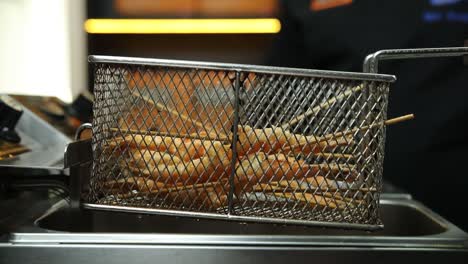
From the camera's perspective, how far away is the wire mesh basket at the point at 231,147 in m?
0.90

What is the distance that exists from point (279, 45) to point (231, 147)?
1.95 metres

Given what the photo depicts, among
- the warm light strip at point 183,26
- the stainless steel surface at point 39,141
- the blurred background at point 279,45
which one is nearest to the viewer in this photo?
the stainless steel surface at point 39,141

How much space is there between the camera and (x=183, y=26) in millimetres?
2949

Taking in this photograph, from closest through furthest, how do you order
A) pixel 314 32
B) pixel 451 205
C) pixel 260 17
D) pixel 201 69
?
pixel 201 69
pixel 451 205
pixel 314 32
pixel 260 17

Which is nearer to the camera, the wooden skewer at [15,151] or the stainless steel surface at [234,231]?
the stainless steel surface at [234,231]

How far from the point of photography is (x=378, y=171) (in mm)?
913

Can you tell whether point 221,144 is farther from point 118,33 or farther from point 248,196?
point 118,33

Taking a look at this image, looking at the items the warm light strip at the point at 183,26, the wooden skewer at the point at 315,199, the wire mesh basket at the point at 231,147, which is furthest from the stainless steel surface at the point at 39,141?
the warm light strip at the point at 183,26

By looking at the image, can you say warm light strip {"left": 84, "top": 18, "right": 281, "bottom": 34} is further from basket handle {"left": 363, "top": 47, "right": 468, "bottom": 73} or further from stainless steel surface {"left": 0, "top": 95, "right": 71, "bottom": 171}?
basket handle {"left": 363, "top": 47, "right": 468, "bottom": 73}

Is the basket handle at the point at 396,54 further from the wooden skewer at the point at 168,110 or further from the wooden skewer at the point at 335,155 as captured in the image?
the wooden skewer at the point at 168,110

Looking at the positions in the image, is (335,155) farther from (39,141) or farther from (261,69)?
(39,141)

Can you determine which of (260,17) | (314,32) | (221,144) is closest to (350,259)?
(221,144)

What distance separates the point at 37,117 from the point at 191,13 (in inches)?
62.6

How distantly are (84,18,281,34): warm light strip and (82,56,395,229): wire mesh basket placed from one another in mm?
2076
